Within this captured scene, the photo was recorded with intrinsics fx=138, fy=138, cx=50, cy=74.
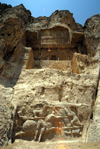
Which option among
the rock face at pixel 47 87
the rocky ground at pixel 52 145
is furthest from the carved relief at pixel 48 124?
the rocky ground at pixel 52 145

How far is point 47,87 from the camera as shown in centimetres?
726

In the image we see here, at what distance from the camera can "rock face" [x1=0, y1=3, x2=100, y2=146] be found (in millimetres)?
5758

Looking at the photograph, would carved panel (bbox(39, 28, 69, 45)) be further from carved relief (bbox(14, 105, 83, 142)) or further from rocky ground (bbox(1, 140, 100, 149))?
rocky ground (bbox(1, 140, 100, 149))

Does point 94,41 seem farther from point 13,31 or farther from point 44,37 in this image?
point 13,31

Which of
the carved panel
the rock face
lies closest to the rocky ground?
the rock face

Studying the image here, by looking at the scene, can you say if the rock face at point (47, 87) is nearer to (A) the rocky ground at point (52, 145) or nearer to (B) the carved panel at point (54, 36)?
(B) the carved panel at point (54, 36)

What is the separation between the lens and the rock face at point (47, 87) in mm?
5758

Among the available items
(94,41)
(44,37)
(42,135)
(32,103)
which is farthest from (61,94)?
(44,37)

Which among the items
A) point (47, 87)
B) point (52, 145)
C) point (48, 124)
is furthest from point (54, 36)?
point (52, 145)

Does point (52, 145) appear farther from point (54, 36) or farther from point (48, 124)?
point (54, 36)

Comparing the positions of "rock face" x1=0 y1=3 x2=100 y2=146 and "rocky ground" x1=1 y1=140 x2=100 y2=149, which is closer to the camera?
"rocky ground" x1=1 y1=140 x2=100 y2=149

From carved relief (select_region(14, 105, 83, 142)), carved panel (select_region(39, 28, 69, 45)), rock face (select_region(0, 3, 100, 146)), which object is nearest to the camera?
carved relief (select_region(14, 105, 83, 142))

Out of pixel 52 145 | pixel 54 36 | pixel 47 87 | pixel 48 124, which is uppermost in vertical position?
pixel 54 36

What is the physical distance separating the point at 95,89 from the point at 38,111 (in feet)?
11.9
